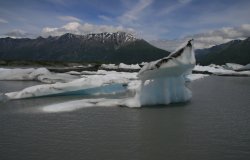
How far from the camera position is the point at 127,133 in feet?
28.5

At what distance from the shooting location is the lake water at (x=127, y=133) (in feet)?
22.8

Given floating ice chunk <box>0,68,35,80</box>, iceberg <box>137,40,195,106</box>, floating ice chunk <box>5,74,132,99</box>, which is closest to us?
iceberg <box>137,40,195,106</box>

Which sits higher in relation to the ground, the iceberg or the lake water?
the iceberg

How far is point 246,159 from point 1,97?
10777 mm

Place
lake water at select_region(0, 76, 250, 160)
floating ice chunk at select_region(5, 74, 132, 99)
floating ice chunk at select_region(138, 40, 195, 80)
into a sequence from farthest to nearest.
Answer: floating ice chunk at select_region(5, 74, 132, 99), floating ice chunk at select_region(138, 40, 195, 80), lake water at select_region(0, 76, 250, 160)

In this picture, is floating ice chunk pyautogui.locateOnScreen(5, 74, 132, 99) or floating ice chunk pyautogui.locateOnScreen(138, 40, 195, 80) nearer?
floating ice chunk pyautogui.locateOnScreen(138, 40, 195, 80)

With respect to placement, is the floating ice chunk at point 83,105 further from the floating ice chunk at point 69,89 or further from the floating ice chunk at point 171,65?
the floating ice chunk at point 69,89

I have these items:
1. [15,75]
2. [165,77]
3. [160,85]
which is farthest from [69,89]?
[15,75]

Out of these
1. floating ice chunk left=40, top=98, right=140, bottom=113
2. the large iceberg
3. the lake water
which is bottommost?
the lake water

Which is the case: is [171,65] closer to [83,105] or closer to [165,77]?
[165,77]

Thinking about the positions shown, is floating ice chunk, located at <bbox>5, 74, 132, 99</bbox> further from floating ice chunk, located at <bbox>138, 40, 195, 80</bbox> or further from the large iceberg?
floating ice chunk, located at <bbox>138, 40, 195, 80</bbox>

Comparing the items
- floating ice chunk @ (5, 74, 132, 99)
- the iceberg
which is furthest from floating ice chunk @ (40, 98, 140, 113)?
floating ice chunk @ (5, 74, 132, 99)

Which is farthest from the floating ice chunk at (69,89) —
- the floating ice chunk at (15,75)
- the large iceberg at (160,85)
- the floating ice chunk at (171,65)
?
the floating ice chunk at (15,75)

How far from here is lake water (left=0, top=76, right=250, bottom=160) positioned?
6.94m
